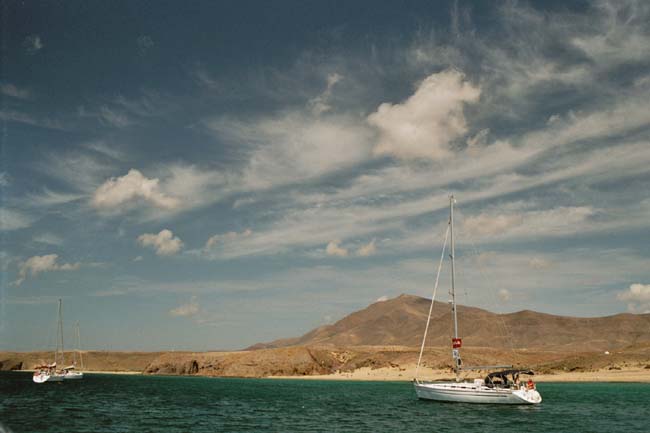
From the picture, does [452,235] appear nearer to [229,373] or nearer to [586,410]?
[586,410]

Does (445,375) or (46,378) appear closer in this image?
(445,375)

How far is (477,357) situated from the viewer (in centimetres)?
15225

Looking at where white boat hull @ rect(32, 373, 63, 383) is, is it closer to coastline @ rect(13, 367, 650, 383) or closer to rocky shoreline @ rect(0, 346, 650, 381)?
rocky shoreline @ rect(0, 346, 650, 381)

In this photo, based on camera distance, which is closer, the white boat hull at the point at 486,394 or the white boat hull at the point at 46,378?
the white boat hull at the point at 486,394

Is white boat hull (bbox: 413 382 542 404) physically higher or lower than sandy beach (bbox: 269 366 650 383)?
higher

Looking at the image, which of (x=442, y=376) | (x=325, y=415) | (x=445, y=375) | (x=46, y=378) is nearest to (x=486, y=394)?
(x=325, y=415)

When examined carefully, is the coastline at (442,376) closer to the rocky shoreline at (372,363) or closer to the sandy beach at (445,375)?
the sandy beach at (445,375)

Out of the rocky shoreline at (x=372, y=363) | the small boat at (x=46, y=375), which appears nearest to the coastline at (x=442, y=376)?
the rocky shoreline at (x=372, y=363)

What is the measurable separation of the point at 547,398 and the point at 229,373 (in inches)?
4614

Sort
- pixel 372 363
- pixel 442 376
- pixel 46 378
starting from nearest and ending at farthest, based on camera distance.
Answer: pixel 442 376
pixel 46 378
pixel 372 363

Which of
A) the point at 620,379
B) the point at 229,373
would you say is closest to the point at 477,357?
the point at 620,379

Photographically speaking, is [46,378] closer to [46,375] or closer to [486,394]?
[46,375]

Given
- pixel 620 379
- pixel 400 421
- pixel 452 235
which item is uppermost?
pixel 452 235

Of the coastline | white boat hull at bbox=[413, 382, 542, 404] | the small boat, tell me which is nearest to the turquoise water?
white boat hull at bbox=[413, 382, 542, 404]
